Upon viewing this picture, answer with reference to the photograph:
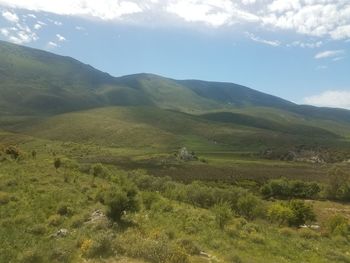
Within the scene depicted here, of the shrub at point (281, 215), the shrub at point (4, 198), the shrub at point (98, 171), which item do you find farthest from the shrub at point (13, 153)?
the shrub at point (281, 215)

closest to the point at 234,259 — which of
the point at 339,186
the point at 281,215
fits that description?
the point at 281,215

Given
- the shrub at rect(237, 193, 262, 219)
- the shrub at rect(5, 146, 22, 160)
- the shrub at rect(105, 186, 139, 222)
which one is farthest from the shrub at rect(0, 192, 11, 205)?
the shrub at rect(237, 193, 262, 219)

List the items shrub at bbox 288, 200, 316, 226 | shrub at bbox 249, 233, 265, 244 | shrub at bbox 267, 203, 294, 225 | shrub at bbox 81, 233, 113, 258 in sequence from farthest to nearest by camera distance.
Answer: shrub at bbox 288, 200, 316, 226, shrub at bbox 267, 203, 294, 225, shrub at bbox 249, 233, 265, 244, shrub at bbox 81, 233, 113, 258

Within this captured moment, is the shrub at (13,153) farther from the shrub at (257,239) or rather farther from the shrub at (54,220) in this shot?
the shrub at (257,239)

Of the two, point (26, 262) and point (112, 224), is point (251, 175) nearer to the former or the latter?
point (112, 224)

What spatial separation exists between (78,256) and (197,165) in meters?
126

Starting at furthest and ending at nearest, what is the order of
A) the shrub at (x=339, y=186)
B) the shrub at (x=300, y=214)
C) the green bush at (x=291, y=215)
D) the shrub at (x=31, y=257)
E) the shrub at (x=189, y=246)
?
the shrub at (x=339, y=186)
the shrub at (x=300, y=214)
the green bush at (x=291, y=215)
the shrub at (x=189, y=246)
the shrub at (x=31, y=257)

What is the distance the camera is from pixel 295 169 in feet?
495

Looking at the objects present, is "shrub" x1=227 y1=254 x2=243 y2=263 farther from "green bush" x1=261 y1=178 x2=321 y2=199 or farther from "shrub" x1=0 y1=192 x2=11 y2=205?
"green bush" x1=261 y1=178 x2=321 y2=199

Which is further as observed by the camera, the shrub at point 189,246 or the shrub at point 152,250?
the shrub at point 189,246

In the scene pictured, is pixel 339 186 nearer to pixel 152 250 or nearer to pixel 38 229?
pixel 38 229

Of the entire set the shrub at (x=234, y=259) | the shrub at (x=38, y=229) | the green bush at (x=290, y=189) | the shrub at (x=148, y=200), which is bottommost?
the green bush at (x=290, y=189)

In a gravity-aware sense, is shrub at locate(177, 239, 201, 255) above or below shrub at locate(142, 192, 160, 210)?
above

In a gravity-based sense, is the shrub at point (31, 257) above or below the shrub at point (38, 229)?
above
